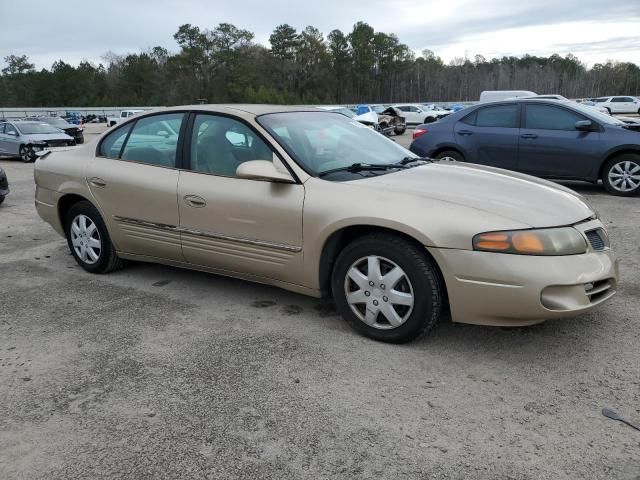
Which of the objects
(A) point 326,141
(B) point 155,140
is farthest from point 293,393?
(B) point 155,140

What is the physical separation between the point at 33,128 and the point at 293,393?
62.7 feet

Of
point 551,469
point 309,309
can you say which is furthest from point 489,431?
point 309,309

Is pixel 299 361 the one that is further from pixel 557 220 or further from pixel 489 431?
pixel 557 220

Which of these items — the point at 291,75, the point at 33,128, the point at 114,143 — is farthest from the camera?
the point at 291,75

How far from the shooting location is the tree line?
91.9 metres

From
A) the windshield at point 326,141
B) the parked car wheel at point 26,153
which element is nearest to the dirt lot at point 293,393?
the windshield at point 326,141

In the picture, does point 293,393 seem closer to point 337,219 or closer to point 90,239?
point 337,219

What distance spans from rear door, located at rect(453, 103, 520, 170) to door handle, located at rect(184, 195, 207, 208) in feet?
19.8

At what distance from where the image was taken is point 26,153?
58.8 ft

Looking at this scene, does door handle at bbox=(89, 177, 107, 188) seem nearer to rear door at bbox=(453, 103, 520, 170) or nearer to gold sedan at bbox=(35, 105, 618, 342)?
gold sedan at bbox=(35, 105, 618, 342)

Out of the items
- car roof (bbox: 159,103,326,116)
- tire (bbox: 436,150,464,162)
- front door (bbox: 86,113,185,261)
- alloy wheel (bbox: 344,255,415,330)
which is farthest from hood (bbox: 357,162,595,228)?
tire (bbox: 436,150,464,162)

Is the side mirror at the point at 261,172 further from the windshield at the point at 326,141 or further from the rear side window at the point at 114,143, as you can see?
the rear side window at the point at 114,143

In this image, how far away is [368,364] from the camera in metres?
3.22

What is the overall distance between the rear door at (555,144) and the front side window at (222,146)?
5898 mm
